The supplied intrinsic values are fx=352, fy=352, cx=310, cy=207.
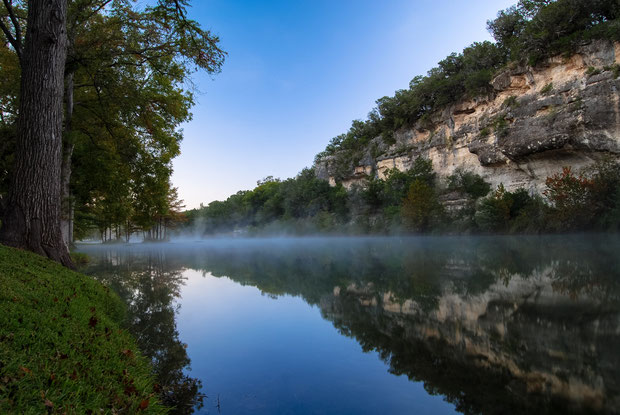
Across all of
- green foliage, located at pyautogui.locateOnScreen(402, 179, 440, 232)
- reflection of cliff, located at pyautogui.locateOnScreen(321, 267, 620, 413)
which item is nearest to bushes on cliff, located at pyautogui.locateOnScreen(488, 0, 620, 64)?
green foliage, located at pyautogui.locateOnScreen(402, 179, 440, 232)

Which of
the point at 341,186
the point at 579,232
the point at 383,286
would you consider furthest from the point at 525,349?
the point at 341,186

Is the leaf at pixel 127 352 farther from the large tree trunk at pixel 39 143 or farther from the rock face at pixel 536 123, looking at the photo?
the rock face at pixel 536 123

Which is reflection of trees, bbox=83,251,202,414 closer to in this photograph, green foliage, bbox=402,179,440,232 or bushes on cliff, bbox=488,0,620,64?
green foliage, bbox=402,179,440,232

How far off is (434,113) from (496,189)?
12726 mm

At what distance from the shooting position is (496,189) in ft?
106

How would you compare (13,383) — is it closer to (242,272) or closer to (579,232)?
(242,272)

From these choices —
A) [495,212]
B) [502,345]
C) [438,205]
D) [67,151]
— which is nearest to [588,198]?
[495,212]

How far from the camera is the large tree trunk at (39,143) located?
6.38 m

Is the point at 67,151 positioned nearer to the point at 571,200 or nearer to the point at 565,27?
the point at 571,200

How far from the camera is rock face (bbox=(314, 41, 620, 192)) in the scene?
24.1 metres

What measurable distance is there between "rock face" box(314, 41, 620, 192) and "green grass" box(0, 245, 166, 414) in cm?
3016

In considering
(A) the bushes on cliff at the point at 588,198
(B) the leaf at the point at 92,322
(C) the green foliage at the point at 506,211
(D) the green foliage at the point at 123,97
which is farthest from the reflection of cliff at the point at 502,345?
(C) the green foliage at the point at 506,211

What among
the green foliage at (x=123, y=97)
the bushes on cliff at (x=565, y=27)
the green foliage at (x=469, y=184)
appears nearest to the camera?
the green foliage at (x=123, y=97)

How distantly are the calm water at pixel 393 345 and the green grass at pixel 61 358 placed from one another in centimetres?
61
